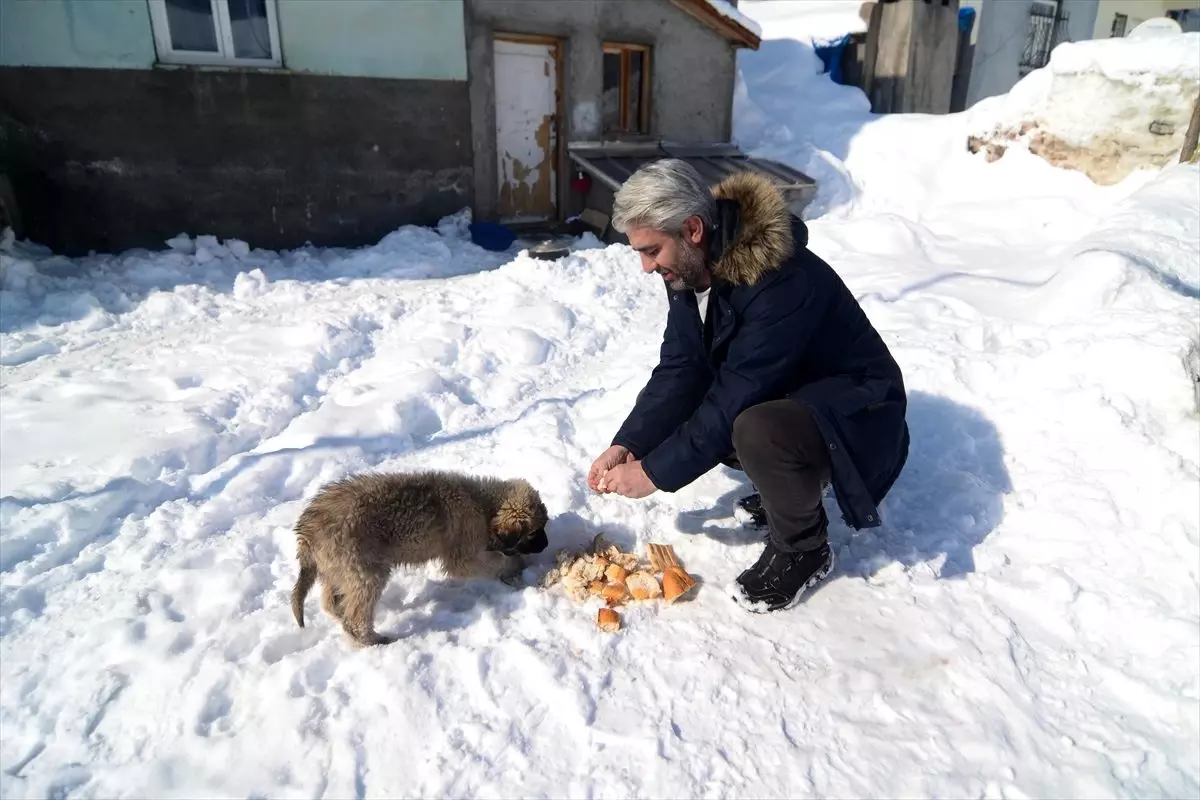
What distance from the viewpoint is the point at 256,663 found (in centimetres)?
268

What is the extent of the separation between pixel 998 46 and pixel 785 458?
19.7 m

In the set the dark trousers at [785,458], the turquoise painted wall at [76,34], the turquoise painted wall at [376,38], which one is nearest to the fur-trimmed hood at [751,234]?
the dark trousers at [785,458]

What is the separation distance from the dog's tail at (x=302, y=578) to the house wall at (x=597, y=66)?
8.69 m

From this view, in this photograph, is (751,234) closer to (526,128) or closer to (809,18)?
(526,128)

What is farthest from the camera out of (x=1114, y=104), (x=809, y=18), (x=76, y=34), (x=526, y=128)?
(x=809, y=18)

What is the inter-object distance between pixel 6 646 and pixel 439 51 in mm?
9130

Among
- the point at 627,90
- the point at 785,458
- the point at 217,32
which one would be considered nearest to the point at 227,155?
the point at 217,32

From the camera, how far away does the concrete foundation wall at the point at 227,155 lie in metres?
7.92

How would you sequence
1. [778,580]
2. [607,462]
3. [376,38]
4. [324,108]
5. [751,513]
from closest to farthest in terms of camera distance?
[778,580], [607,462], [751,513], [324,108], [376,38]

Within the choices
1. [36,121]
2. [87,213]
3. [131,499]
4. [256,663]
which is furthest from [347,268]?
[256,663]

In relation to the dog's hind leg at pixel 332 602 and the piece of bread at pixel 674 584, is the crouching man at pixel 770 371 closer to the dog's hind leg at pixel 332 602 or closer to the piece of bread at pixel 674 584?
the piece of bread at pixel 674 584

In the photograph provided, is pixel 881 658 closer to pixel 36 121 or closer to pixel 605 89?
pixel 36 121

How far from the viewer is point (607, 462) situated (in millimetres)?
3244

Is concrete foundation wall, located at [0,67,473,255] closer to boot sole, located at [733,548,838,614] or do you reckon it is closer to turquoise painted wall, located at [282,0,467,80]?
turquoise painted wall, located at [282,0,467,80]
